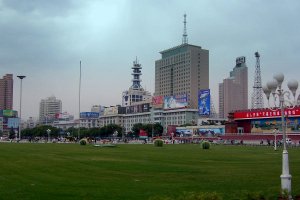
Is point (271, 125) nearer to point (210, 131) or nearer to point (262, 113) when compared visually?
point (262, 113)

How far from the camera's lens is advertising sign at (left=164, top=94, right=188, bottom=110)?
568ft

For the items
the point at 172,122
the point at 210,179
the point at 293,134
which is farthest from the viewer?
the point at 172,122

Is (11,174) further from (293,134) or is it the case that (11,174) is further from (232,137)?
(232,137)

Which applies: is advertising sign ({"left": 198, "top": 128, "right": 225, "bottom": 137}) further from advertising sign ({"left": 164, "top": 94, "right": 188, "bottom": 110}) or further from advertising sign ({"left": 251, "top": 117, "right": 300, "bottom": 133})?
advertising sign ({"left": 251, "top": 117, "right": 300, "bottom": 133})

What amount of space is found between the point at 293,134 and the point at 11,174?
9008 cm

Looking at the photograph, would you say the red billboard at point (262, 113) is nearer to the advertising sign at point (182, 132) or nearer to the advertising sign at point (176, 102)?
the advertising sign at point (182, 132)

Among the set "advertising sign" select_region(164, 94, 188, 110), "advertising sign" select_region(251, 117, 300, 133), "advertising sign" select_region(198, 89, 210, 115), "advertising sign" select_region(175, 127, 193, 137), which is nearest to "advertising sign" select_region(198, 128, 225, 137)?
"advertising sign" select_region(175, 127, 193, 137)

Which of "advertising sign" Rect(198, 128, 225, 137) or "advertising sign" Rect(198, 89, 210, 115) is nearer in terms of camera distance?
"advertising sign" Rect(198, 89, 210, 115)

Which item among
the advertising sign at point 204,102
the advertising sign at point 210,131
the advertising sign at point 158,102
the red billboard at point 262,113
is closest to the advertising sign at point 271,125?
the red billboard at point 262,113

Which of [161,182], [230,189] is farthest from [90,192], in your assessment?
[230,189]

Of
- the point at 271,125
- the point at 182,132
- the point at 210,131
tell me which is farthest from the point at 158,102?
the point at 271,125

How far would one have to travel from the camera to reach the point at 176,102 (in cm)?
17612

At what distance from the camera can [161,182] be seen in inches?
732

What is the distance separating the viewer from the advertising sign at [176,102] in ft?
568
